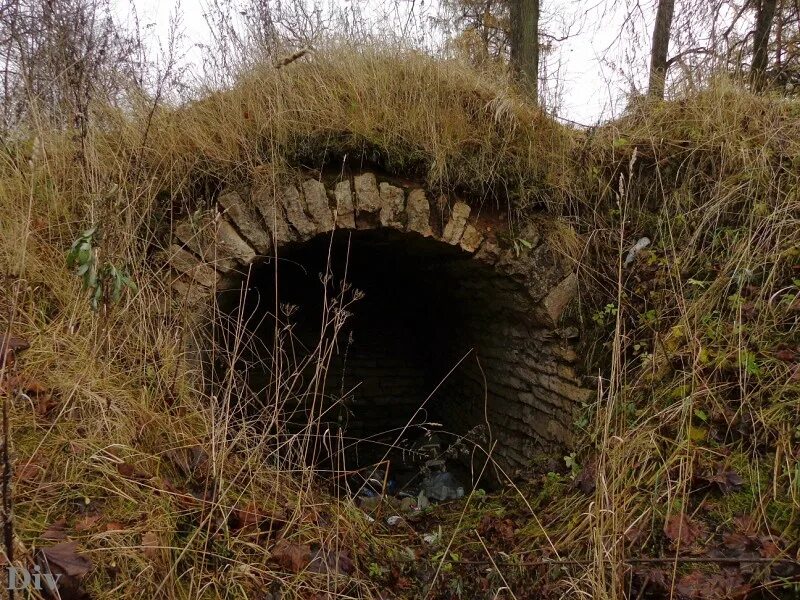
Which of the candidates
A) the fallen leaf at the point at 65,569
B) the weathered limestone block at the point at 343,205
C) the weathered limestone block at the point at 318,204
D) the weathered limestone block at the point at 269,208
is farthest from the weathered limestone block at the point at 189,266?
the fallen leaf at the point at 65,569

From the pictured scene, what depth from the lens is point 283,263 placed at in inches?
181

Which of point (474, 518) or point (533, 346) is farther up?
point (533, 346)

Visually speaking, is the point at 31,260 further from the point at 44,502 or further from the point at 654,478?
the point at 654,478

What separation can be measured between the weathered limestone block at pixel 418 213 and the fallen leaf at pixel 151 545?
2.20 meters

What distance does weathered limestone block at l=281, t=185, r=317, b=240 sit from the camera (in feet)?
10.8

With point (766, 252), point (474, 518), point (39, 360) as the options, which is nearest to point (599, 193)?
point (766, 252)

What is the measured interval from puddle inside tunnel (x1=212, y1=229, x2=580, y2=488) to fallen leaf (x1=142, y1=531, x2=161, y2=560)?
62 centimetres

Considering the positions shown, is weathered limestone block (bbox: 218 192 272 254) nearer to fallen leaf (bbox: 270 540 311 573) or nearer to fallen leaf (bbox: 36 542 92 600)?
fallen leaf (bbox: 270 540 311 573)

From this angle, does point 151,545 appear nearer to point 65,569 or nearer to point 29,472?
point 65,569

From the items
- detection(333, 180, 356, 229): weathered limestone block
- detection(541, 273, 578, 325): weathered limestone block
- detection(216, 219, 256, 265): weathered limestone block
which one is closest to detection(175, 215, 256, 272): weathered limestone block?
detection(216, 219, 256, 265): weathered limestone block

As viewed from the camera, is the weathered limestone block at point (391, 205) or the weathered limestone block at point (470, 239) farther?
the weathered limestone block at point (470, 239)

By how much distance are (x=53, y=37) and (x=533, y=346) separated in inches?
151

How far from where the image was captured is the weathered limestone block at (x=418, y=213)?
3.52 metres

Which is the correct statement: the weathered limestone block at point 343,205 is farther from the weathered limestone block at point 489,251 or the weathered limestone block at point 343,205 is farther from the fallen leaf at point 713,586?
the fallen leaf at point 713,586
